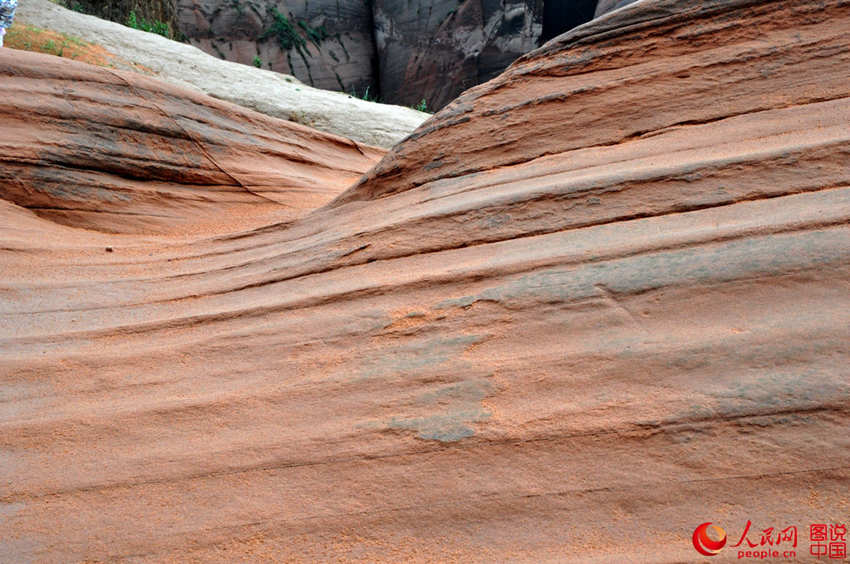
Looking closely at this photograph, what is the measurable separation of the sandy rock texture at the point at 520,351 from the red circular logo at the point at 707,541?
0.02 metres

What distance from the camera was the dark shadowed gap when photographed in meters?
15.2

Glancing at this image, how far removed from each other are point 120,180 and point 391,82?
1228 cm

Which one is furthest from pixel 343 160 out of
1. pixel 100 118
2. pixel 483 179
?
pixel 483 179

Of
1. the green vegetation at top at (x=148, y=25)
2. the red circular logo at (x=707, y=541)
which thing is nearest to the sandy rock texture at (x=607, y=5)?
the green vegetation at top at (x=148, y=25)

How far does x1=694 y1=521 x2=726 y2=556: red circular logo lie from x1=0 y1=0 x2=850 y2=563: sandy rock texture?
16mm

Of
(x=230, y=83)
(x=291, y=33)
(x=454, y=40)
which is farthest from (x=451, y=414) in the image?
(x=291, y=33)

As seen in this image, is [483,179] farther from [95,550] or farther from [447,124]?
[95,550]

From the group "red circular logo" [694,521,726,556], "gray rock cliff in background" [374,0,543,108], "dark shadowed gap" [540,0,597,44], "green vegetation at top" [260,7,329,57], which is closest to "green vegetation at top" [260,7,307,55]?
"green vegetation at top" [260,7,329,57]

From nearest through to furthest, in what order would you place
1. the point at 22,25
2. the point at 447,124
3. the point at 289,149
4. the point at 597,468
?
the point at 597,468, the point at 447,124, the point at 289,149, the point at 22,25

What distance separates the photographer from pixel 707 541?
132cm

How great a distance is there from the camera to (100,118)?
468cm

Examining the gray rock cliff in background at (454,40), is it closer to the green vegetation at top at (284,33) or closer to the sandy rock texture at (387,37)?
the sandy rock texture at (387,37)

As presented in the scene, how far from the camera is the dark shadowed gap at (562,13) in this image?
15.2m

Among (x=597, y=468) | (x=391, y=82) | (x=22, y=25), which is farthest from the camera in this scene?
(x=391, y=82)
